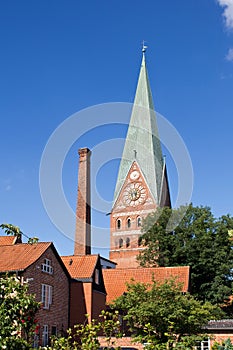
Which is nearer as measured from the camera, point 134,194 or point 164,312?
point 164,312

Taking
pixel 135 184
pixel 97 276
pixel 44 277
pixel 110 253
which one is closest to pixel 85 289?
pixel 97 276

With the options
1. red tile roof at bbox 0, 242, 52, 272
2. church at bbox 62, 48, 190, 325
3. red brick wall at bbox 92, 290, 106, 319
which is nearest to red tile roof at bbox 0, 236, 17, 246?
red tile roof at bbox 0, 242, 52, 272

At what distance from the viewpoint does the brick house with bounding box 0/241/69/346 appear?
103 ft

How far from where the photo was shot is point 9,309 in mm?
9359

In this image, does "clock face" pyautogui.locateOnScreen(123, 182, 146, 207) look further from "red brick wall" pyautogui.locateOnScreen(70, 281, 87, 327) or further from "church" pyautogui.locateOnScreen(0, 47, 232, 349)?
"red brick wall" pyautogui.locateOnScreen(70, 281, 87, 327)

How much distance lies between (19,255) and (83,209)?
78.2ft

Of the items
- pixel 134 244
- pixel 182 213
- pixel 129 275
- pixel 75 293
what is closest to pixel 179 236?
pixel 182 213

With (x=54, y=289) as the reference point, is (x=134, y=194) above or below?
above

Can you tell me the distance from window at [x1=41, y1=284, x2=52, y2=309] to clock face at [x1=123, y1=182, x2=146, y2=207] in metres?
43.4

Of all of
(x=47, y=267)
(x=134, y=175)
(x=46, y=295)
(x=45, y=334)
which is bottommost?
(x=45, y=334)

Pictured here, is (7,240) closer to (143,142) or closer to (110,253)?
(110,253)

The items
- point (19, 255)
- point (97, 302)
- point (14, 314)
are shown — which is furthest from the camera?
point (97, 302)

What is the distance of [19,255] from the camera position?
33.0 meters

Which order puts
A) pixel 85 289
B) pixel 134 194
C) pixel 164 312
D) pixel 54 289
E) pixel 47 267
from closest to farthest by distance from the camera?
pixel 164 312 → pixel 47 267 → pixel 54 289 → pixel 85 289 → pixel 134 194
